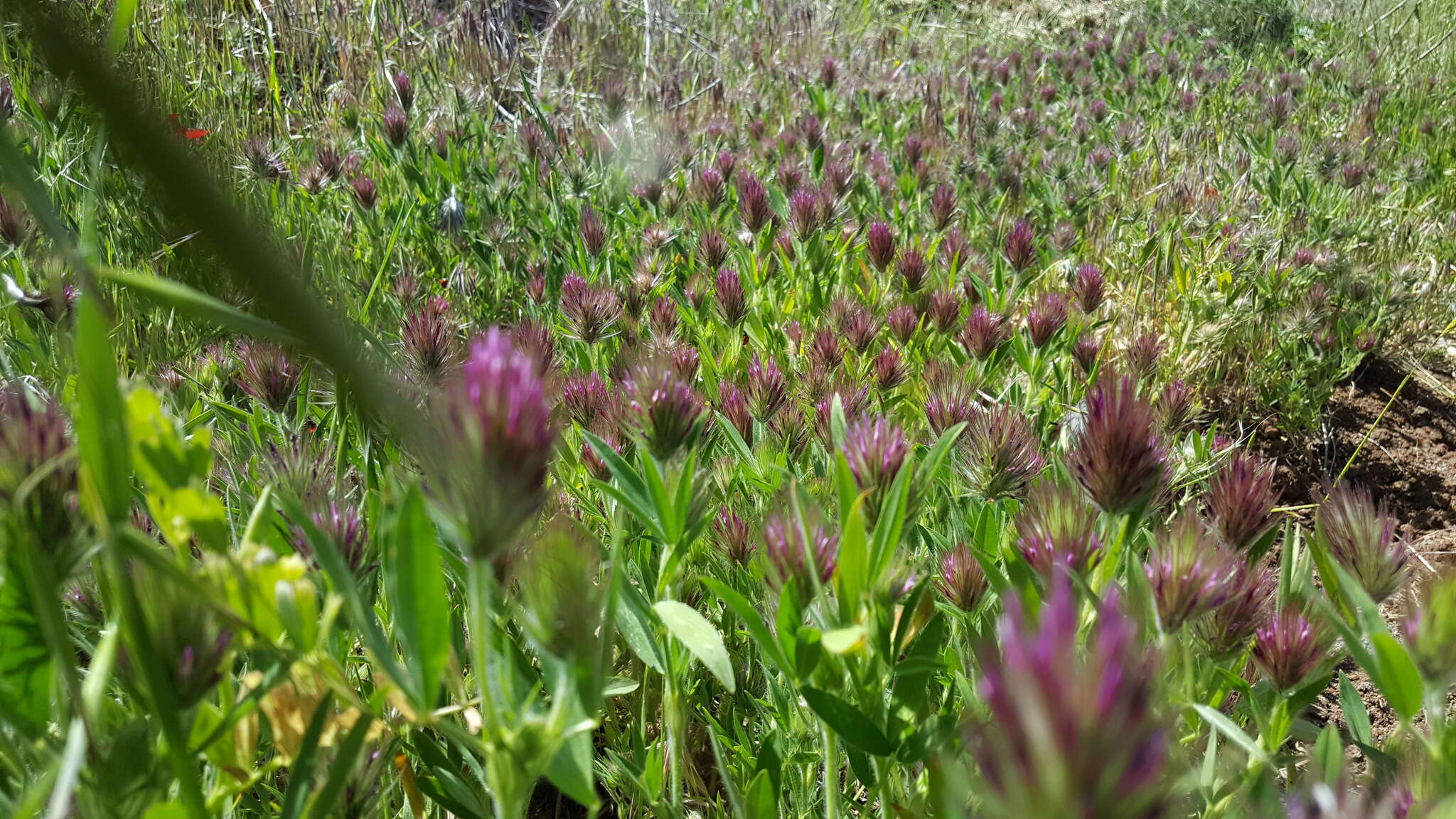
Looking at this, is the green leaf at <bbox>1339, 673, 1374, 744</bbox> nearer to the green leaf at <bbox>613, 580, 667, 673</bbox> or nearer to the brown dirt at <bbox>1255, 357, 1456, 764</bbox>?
the green leaf at <bbox>613, 580, 667, 673</bbox>

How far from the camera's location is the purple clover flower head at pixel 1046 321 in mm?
1851

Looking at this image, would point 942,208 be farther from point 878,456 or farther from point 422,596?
point 422,596

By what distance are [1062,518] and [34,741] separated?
671 millimetres

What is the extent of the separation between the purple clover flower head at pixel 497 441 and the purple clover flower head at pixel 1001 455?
2.68ft

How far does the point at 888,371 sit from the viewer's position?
5.38 feet

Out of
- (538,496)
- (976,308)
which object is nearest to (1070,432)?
(976,308)

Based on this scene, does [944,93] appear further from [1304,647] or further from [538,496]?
[538,496]

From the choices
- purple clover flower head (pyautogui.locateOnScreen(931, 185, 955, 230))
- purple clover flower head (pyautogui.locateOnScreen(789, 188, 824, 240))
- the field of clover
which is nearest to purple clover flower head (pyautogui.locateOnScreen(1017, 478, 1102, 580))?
the field of clover

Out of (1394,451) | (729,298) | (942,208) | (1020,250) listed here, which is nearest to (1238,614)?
(729,298)

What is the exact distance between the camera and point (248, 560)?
50 centimetres

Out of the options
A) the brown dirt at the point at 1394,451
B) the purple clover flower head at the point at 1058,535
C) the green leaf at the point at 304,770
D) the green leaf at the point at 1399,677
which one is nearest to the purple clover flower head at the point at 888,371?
the purple clover flower head at the point at 1058,535

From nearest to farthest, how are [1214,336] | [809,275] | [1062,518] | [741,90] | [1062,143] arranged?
[1062,518] → [809,275] → [1214,336] → [1062,143] → [741,90]

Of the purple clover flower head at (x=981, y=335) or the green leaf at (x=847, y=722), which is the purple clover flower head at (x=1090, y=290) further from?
the green leaf at (x=847, y=722)

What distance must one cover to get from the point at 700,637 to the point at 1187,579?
1.14 feet
